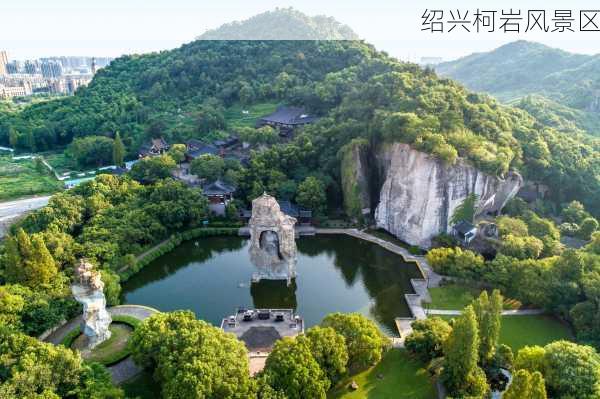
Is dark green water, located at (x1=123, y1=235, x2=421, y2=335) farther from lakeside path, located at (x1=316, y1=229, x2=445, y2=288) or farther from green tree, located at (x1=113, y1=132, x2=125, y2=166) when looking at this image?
green tree, located at (x1=113, y1=132, x2=125, y2=166)

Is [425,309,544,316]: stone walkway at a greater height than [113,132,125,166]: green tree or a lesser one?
lesser

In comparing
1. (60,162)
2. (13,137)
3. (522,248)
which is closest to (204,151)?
(60,162)

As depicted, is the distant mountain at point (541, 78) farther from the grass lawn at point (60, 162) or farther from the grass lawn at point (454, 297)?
the grass lawn at point (60, 162)

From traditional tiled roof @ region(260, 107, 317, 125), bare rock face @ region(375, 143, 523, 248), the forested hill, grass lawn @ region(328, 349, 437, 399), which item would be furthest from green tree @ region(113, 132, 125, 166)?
grass lawn @ region(328, 349, 437, 399)

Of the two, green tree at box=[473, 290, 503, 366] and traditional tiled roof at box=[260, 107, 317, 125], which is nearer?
green tree at box=[473, 290, 503, 366]

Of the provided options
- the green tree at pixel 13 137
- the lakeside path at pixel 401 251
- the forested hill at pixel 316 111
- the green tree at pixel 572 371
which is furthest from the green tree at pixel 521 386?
the green tree at pixel 13 137
